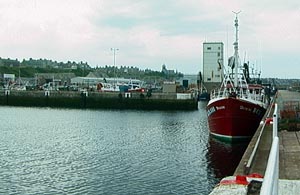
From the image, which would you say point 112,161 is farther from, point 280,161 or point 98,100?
point 98,100

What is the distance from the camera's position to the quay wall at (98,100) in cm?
6322

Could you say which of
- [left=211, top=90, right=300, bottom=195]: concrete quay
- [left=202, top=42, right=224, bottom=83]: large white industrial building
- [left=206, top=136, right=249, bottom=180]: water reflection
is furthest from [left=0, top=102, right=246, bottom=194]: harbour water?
[left=202, top=42, right=224, bottom=83]: large white industrial building

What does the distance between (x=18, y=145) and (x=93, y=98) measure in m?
41.5

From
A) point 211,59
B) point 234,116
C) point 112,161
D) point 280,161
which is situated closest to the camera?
point 280,161

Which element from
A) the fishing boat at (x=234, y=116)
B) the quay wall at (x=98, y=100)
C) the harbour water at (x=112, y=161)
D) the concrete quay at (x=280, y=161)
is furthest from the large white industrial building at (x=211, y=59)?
the concrete quay at (x=280, y=161)

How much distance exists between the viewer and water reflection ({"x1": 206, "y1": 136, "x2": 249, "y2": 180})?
19297 millimetres

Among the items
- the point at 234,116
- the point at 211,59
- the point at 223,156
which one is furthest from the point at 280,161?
the point at 211,59

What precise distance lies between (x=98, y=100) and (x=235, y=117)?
42.6 m

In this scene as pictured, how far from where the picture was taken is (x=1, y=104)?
72.7m

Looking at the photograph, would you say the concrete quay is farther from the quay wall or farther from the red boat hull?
the quay wall

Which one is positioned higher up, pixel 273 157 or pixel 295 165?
pixel 273 157

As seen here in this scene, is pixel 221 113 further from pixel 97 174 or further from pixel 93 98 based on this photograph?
pixel 93 98

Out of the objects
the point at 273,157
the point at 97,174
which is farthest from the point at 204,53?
the point at 273,157

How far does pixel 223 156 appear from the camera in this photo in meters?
23.0
